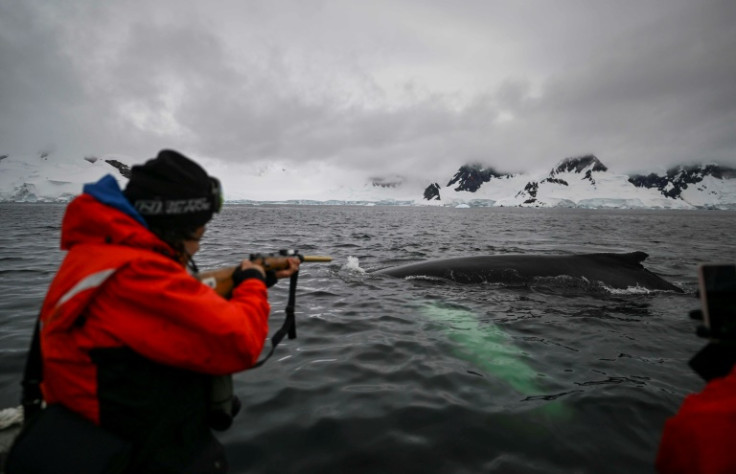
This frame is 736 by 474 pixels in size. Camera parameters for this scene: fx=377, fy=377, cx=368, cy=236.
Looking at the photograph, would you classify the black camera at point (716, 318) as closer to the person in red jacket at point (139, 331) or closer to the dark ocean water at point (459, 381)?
the dark ocean water at point (459, 381)

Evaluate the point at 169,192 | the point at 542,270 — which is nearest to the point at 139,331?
the point at 169,192

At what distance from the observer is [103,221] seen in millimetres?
2258

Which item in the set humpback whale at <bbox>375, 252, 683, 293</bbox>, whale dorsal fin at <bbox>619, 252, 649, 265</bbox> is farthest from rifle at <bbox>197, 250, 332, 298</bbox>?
whale dorsal fin at <bbox>619, 252, 649, 265</bbox>

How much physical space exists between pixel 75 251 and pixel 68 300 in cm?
34

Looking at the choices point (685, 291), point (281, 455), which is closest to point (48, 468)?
point (281, 455)

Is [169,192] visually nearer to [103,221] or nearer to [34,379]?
[103,221]

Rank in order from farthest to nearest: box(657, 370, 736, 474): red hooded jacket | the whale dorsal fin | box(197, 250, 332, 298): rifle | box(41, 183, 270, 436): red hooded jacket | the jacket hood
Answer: the whale dorsal fin, box(197, 250, 332, 298): rifle, the jacket hood, box(41, 183, 270, 436): red hooded jacket, box(657, 370, 736, 474): red hooded jacket

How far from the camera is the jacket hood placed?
2.26 m

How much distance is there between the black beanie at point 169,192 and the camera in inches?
100

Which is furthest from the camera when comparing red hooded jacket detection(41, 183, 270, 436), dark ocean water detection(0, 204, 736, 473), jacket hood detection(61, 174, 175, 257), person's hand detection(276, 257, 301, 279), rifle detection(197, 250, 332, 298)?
dark ocean water detection(0, 204, 736, 473)

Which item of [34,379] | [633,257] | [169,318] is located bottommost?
[633,257]

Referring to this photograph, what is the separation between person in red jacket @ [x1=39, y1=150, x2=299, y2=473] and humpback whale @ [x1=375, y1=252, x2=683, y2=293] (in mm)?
9884

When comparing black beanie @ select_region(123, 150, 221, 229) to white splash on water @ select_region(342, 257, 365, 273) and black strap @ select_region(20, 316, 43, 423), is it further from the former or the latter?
white splash on water @ select_region(342, 257, 365, 273)

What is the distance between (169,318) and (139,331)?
17 cm
